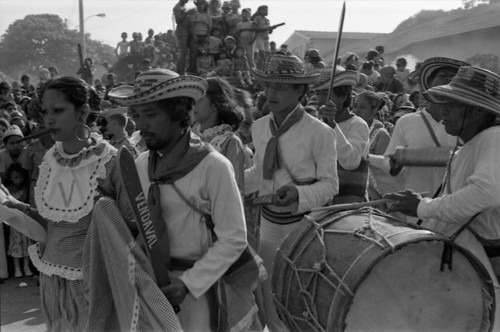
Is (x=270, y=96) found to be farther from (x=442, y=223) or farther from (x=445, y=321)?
(x=445, y=321)

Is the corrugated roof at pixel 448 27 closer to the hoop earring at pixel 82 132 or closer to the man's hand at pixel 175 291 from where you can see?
the hoop earring at pixel 82 132

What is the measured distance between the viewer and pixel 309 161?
13.4 feet

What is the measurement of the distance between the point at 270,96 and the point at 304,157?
0.50 m

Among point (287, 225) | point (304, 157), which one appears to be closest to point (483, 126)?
point (304, 157)

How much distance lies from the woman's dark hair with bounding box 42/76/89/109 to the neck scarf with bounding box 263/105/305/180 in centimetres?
130

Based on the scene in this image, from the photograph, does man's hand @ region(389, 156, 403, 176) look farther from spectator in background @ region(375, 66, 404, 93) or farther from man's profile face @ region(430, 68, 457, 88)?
spectator in background @ region(375, 66, 404, 93)

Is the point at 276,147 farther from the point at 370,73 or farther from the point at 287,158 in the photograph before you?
the point at 370,73

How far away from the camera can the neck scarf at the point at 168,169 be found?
261 centimetres

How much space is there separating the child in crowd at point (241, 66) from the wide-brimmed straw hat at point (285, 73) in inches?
446

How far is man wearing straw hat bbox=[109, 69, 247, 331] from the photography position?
2607mm

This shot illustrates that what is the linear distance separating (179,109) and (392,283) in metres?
1.33

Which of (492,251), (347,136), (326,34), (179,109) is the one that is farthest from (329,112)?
(326,34)

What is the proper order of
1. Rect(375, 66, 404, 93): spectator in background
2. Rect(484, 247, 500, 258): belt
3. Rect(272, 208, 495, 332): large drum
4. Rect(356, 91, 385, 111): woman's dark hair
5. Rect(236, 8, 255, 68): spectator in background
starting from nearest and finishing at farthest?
Rect(272, 208, 495, 332): large drum → Rect(484, 247, 500, 258): belt → Rect(356, 91, 385, 111): woman's dark hair → Rect(375, 66, 404, 93): spectator in background → Rect(236, 8, 255, 68): spectator in background

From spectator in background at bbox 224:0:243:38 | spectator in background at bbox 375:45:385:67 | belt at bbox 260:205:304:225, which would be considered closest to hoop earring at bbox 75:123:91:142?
belt at bbox 260:205:304:225
